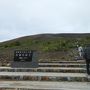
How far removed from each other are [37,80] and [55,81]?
2.10 feet

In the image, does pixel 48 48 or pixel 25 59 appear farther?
pixel 48 48

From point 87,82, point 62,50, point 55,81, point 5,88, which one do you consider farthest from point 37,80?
point 62,50

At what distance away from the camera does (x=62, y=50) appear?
1599 inches

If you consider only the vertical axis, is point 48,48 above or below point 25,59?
above

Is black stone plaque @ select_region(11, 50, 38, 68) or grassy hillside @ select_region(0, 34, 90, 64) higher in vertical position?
grassy hillside @ select_region(0, 34, 90, 64)

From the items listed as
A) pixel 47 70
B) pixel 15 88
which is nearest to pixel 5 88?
pixel 15 88

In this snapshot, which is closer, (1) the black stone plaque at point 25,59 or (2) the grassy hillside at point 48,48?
(1) the black stone plaque at point 25,59

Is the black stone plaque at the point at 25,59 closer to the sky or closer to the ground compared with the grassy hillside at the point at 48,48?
closer to the ground

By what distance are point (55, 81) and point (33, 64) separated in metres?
6.85

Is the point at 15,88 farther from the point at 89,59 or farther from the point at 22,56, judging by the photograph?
the point at 22,56

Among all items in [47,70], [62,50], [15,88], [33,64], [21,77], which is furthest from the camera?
[62,50]

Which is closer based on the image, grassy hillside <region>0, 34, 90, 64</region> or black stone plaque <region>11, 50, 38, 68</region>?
black stone plaque <region>11, 50, 38, 68</region>

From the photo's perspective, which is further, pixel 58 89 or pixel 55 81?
pixel 55 81

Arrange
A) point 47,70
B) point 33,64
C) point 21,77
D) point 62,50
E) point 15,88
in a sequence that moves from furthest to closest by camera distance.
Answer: point 62,50
point 33,64
point 47,70
point 21,77
point 15,88
